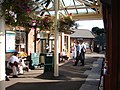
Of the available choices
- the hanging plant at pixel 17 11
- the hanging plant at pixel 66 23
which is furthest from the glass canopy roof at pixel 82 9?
the hanging plant at pixel 17 11

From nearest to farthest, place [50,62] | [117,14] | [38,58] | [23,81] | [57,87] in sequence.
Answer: [117,14] < [57,87] < [23,81] < [50,62] < [38,58]

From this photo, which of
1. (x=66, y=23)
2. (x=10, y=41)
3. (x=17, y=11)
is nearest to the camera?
(x=17, y=11)

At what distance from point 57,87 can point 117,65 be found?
7247mm

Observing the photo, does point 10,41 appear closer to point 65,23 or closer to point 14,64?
point 14,64

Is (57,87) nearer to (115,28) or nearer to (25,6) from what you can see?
(25,6)

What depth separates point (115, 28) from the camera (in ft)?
9.14

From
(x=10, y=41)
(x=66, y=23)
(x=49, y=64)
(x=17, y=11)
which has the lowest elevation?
(x=49, y=64)

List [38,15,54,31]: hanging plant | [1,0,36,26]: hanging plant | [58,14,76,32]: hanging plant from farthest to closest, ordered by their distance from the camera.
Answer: [58,14,76,32]: hanging plant → [38,15,54,31]: hanging plant → [1,0,36,26]: hanging plant

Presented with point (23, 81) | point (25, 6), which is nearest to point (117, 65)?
point (25, 6)

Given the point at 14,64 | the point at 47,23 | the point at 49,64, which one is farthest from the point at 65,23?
the point at 14,64

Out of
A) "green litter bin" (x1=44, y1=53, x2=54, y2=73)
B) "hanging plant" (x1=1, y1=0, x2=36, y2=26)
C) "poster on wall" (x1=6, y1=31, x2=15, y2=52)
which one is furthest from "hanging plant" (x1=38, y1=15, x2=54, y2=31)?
"hanging plant" (x1=1, y1=0, x2=36, y2=26)

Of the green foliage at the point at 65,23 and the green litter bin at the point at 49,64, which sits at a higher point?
the green foliage at the point at 65,23

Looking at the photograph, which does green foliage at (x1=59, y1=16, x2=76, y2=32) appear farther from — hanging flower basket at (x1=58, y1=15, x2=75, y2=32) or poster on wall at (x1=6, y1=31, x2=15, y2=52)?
poster on wall at (x1=6, y1=31, x2=15, y2=52)

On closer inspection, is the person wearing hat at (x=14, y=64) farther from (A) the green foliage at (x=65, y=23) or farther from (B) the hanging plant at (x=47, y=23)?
(A) the green foliage at (x=65, y=23)
